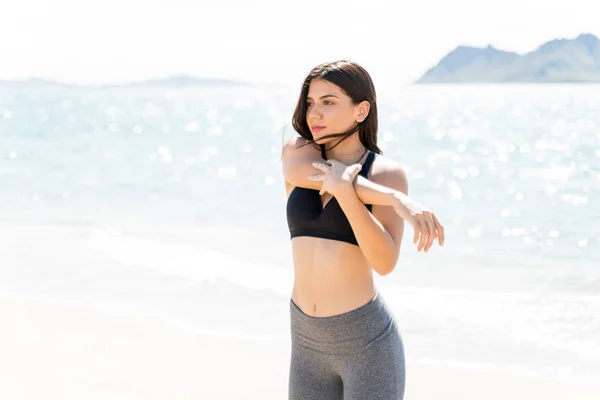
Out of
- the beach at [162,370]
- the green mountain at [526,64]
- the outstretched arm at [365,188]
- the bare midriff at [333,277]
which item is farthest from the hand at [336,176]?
the green mountain at [526,64]

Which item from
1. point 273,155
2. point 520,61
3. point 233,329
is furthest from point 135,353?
point 520,61

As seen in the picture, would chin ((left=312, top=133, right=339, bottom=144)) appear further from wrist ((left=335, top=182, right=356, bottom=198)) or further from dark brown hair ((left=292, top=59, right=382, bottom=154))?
wrist ((left=335, top=182, right=356, bottom=198))

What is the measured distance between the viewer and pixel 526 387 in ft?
19.4

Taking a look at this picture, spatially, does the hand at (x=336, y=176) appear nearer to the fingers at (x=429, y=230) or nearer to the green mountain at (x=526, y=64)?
the fingers at (x=429, y=230)

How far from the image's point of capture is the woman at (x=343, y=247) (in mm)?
2869

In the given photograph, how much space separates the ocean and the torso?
3786 millimetres

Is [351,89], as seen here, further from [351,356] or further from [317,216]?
[351,356]

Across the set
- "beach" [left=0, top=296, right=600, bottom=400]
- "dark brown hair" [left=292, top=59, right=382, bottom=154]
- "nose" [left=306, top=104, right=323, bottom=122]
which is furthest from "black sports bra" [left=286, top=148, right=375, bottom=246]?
"beach" [left=0, top=296, right=600, bottom=400]

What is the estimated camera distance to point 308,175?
120 inches

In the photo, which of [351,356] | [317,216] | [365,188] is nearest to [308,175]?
[317,216]

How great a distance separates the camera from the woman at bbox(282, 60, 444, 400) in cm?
287

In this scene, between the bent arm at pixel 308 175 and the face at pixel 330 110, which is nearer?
the bent arm at pixel 308 175

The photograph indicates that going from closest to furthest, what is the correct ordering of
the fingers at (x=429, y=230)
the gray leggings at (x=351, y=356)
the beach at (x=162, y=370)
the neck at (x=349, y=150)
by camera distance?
the fingers at (x=429, y=230), the gray leggings at (x=351, y=356), the neck at (x=349, y=150), the beach at (x=162, y=370)

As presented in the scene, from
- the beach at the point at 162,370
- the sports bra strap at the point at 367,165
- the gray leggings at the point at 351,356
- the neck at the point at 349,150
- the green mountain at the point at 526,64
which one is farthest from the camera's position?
the green mountain at the point at 526,64
